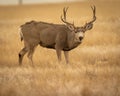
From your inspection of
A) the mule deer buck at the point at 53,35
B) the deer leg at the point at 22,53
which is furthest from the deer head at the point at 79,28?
the deer leg at the point at 22,53

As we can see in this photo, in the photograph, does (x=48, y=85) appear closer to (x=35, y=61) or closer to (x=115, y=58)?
(x=35, y=61)

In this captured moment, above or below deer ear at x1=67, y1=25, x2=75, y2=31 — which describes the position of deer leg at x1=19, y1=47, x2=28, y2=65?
below

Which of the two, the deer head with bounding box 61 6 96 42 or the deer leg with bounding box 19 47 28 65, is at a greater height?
the deer head with bounding box 61 6 96 42

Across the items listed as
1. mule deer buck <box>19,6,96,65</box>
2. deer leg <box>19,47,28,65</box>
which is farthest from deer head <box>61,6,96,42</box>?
deer leg <box>19,47,28,65</box>

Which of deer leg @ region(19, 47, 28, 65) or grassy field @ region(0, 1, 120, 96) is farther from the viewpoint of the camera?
deer leg @ region(19, 47, 28, 65)

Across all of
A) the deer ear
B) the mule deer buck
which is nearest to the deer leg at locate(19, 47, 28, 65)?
the mule deer buck

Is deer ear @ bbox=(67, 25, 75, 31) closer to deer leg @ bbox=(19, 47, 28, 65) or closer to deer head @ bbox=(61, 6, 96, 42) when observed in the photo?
deer head @ bbox=(61, 6, 96, 42)

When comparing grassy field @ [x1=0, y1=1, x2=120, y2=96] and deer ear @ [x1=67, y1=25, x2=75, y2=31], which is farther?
deer ear @ [x1=67, y1=25, x2=75, y2=31]

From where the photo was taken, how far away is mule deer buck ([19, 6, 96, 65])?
16.1ft

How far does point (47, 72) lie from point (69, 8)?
0.72 meters

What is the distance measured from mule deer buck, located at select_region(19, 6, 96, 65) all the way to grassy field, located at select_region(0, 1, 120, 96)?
0.20 feet

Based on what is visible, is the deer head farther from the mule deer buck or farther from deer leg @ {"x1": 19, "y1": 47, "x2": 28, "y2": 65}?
deer leg @ {"x1": 19, "y1": 47, "x2": 28, "y2": 65}

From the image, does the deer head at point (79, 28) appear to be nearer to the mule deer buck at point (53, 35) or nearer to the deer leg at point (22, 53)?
the mule deer buck at point (53, 35)

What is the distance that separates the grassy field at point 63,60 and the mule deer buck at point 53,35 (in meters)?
0.06
